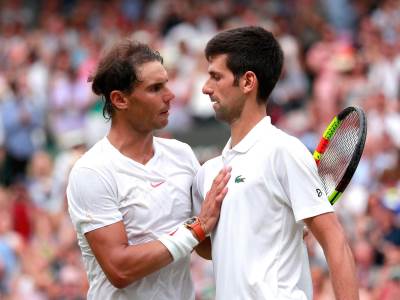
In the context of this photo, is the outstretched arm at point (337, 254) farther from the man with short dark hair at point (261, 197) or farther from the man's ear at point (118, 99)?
the man's ear at point (118, 99)

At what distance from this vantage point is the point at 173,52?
15344 millimetres

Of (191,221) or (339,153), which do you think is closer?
(191,221)

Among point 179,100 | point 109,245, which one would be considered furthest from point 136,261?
point 179,100

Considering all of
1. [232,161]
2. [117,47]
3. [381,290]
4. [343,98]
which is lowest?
[381,290]

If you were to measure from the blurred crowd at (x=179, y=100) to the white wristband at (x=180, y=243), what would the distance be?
3.55 m

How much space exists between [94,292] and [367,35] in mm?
8004

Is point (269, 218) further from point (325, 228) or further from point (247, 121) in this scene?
point (247, 121)

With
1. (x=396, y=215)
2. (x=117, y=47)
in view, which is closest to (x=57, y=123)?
(x=396, y=215)

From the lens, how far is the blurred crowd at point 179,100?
10609 mm

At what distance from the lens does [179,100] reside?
14.4 metres

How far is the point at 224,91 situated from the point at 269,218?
65cm

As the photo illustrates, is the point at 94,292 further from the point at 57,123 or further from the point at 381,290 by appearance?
the point at 57,123

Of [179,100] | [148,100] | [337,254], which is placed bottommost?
[179,100]

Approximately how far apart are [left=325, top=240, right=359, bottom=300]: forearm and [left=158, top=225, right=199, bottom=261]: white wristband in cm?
72
